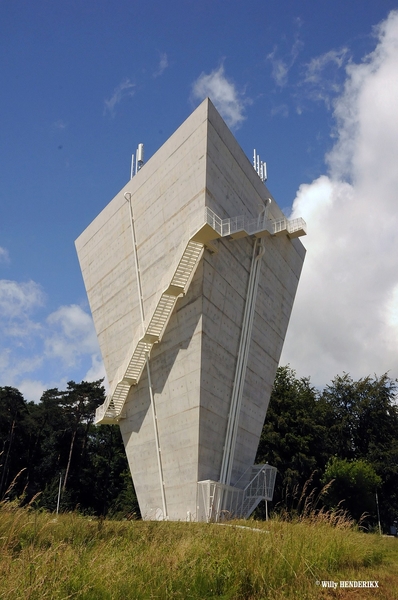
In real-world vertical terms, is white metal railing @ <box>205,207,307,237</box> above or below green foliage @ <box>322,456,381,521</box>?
above

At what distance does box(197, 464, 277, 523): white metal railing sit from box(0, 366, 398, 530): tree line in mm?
17062

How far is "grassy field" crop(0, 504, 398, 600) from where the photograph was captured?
5.46 meters

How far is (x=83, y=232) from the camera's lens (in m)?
29.5

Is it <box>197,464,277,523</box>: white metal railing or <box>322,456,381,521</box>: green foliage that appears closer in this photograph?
<box>197,464,277,523</box>: white metal railing

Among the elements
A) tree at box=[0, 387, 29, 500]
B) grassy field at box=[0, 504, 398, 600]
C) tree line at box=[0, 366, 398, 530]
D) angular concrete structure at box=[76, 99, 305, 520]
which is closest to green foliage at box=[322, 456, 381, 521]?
tree line at box=[0, 366, 398, 530]

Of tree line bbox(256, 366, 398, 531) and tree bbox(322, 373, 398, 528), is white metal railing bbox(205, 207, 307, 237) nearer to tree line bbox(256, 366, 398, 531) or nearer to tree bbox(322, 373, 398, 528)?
tree line bbox(256, 366, 398, 531)

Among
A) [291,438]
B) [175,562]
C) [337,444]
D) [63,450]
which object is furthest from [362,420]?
[175,562]

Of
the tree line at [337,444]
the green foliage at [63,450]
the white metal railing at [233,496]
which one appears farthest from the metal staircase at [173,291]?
the green foliage at [63,450]

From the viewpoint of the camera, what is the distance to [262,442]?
131 feet

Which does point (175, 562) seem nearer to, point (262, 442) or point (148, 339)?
point (148, 339)

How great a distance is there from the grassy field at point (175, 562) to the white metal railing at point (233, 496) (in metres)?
9.70

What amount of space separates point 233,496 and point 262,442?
19557mm

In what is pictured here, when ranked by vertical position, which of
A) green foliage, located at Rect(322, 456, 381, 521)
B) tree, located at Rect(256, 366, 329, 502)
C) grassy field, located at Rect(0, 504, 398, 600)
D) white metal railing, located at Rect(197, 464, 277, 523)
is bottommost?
grassy field, located at Rect(0, 504, 398, 600)

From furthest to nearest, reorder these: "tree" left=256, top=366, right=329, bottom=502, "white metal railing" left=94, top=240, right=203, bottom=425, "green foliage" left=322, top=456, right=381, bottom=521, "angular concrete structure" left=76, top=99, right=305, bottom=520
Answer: "tree" left=256, top=366, right=329, bottom=502
"green foliage" left=322, top=456, right=381, bottom=521
"white metal railing" left=94, top=240, right=203, bottom=425
"angular concrete structure" left=76, top=99, right=305, bottom=520
